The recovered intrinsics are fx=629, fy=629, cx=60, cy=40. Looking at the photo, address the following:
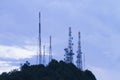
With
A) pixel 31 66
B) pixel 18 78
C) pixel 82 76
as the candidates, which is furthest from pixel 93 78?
pixel 18 78

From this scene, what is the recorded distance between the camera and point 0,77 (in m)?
97.0

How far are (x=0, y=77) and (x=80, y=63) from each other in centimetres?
2400

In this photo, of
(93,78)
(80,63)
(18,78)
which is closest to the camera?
(18,78)

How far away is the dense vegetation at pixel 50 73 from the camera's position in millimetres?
93875

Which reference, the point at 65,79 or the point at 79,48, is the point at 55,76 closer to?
the point at 65,79

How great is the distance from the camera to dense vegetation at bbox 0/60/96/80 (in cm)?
9388

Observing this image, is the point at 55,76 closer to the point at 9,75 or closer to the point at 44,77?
the point at 44,77

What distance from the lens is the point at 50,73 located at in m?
96.1

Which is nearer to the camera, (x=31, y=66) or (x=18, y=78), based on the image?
(x=18, y=78)

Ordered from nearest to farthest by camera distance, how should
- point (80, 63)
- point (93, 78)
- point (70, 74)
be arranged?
point (70, 74)
point (93, 78)
point (80, 63)

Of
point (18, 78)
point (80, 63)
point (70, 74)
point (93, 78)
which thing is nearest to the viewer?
point (18, 78)

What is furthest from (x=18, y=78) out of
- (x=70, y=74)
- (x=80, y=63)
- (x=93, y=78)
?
(x=80, y=63)

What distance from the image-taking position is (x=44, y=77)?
308 ft

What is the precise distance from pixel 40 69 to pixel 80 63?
837 inches
